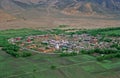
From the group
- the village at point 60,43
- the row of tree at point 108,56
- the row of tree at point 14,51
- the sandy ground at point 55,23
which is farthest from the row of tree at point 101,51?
the sandy ground at point 55,23

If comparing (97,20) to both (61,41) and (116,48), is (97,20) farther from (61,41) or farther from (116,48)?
(116,48)

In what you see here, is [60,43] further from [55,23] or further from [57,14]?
[57,14]

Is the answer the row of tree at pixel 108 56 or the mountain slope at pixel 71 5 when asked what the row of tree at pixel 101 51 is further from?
the mountain slope at pixel 71 5

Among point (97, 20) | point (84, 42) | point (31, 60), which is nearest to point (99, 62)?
point (31, 60)

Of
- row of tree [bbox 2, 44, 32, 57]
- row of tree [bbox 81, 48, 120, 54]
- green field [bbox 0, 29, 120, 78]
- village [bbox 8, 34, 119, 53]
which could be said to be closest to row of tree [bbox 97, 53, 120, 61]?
green field [bbox 0, 29, 120, 78]

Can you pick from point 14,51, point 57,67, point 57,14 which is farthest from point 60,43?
point 57,14

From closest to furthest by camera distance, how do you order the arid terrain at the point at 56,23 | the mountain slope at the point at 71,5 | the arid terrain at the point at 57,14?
the arid terrain at the point at 56,23
the arid terrain at the point at 57,14
the mountain slope at the point at 71,5
